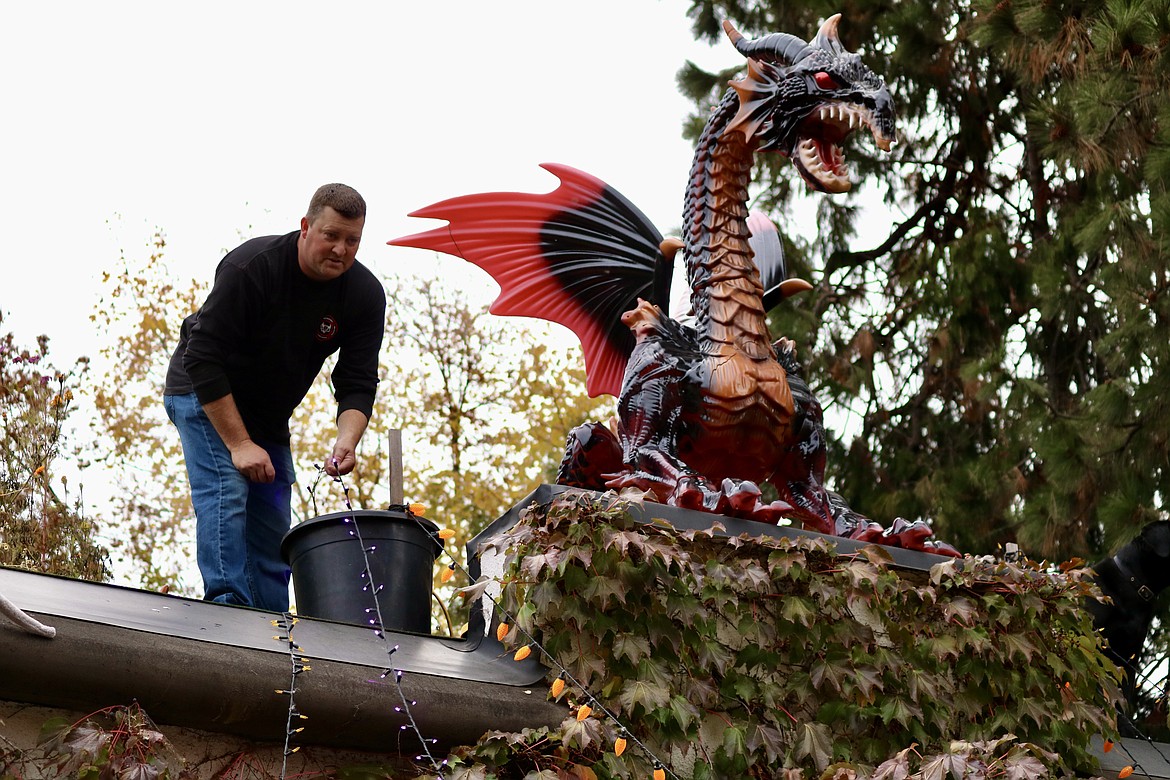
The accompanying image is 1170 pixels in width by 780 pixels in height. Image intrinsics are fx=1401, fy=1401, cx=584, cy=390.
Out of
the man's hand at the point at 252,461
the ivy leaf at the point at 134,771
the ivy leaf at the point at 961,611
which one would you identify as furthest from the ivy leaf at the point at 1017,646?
the ivy leaf at the point at 134,771

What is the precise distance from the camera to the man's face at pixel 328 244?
171 inches

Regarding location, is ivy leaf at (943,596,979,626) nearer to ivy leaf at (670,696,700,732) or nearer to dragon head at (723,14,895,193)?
ivy leaf at (670,696,700,732)

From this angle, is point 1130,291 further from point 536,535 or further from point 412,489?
point 412,489

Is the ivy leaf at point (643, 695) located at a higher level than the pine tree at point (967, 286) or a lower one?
lower

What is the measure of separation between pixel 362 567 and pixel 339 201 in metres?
1.13

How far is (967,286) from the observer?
414 inches

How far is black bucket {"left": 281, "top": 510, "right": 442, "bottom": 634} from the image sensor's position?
4.05 meters

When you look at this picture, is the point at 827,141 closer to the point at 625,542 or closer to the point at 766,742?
the point at 625,542

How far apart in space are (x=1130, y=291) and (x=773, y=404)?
3.51m

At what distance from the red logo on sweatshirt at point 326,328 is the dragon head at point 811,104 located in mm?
1552

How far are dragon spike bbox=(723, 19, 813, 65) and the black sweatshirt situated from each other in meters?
1.53

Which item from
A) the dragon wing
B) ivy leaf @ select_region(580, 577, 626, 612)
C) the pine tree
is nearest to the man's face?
the dragon wing

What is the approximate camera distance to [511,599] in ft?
12.2

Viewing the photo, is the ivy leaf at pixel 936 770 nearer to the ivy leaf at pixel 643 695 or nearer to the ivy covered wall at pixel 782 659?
the ivy covered wall at pixel 782 659
